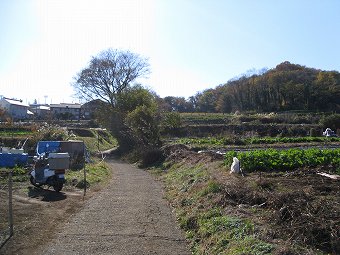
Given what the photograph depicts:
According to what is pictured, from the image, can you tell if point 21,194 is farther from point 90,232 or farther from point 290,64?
point 290,64

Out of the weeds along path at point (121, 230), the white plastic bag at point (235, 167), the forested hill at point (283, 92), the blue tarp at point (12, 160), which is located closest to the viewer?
the weeds along path at point (121, 230)

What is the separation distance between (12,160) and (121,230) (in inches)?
506

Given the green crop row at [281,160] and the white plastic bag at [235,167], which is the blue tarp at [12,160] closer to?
the green crop row at [281,160]

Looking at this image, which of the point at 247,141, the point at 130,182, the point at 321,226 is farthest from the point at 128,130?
the point at 321,226

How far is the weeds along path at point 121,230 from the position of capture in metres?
8.45

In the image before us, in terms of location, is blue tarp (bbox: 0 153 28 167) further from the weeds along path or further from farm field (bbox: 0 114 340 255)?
the weeds along path

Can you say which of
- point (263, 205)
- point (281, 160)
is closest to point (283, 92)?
point (281, 160)

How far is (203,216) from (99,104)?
49333 mm

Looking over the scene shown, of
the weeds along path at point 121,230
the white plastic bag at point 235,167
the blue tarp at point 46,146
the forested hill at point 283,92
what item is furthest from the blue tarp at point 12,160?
the forested hill at point 283,92

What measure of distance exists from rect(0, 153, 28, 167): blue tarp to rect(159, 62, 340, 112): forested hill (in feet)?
236

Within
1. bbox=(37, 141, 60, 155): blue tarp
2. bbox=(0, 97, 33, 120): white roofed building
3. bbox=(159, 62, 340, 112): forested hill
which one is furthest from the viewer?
bbox=(0, 97, 33, 120): white roofed building

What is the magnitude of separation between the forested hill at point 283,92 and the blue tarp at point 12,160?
236 feet

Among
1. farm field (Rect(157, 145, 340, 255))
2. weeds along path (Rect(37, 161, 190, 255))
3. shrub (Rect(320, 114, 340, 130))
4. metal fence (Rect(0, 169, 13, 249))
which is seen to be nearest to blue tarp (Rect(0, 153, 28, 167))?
metal fence (Rect(0, 169, 13, 249))

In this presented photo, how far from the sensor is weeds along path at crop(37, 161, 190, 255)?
845 centimetres
